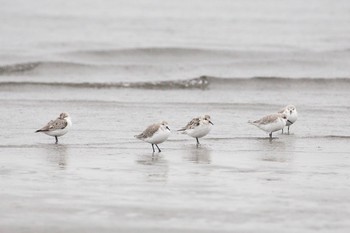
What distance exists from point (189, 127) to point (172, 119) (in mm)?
3334

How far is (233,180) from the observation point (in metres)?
12.9

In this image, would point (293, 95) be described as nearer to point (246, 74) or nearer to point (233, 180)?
point (246, 74)

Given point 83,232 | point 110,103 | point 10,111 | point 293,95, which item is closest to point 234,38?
point 293,95

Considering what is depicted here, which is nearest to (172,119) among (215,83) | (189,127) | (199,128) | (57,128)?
(189,127)

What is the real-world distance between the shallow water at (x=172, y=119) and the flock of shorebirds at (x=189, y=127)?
0.90 ft

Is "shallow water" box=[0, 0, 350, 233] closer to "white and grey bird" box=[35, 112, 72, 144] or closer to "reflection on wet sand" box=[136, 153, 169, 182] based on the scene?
"reflection on wet sand" box=[136, 153, 169, 182]

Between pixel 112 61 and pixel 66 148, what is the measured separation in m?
17.0

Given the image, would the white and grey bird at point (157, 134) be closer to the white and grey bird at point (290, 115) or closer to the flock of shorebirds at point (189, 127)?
the flock of shorebirds at point (189, 127)

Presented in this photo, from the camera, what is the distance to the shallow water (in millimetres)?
11102

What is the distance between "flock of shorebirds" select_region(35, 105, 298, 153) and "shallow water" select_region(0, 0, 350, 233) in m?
0.28

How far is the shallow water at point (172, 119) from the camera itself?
11.1 metres

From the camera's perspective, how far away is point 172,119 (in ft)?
66.1

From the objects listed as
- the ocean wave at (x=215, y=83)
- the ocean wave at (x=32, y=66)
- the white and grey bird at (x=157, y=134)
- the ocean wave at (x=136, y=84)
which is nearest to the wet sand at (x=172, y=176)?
the white and grey bird at (x=157, y=134)

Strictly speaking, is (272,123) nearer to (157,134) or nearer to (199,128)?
(199,128)
